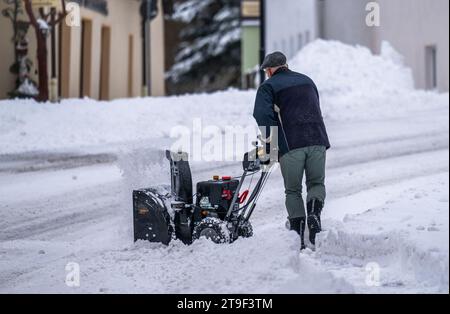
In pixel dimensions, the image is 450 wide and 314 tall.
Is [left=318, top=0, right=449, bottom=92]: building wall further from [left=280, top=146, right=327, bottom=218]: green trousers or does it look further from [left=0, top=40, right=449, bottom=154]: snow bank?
[left=280, top=146, right=327, bottom=218]: green trousers

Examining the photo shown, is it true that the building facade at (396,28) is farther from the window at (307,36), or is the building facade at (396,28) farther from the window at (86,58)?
the window at (86,58)

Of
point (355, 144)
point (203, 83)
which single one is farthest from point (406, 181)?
point (203, 83)

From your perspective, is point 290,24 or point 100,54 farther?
point 290,24

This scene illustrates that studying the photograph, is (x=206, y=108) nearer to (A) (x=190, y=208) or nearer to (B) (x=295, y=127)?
(A) (x=190, y=208)

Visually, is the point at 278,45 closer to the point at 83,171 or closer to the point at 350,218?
the point at 83,171

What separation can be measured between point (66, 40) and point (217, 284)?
1424 centimetres

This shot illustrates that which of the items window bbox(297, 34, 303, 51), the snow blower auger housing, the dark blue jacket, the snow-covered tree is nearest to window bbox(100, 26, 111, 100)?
window bbox(297, 34, 303, 51)

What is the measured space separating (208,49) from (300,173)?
46.6 meters

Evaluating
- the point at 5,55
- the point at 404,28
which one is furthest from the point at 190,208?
the point at 404,28

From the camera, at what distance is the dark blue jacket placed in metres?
7.60

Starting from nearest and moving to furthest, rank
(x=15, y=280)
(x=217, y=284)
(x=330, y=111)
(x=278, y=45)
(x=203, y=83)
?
(x=217, y=284)
(x=15, y=280)
(x=330, y=111)
(x=278, y=45)
(x=203, y=83)

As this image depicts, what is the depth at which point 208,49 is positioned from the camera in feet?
177
